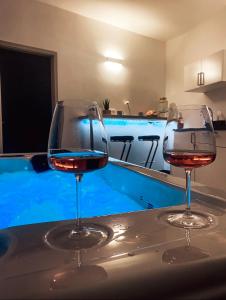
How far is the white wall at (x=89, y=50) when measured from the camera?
3484 mm

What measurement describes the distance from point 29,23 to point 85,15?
36.5 inches

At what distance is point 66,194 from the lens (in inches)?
56.5

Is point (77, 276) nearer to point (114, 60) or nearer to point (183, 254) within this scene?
point (183, 254)

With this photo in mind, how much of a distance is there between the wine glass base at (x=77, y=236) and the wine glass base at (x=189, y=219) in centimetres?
12

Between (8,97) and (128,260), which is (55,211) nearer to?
(128,260)

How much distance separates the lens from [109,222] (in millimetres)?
432

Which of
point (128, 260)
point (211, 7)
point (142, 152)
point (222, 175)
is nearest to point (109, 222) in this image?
point (128, 260)

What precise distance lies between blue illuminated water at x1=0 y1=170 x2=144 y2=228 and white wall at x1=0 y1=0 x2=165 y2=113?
2.34m

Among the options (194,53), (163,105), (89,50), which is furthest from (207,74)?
(89,50)

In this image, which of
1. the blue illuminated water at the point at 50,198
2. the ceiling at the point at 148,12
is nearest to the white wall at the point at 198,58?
the ceiling at the point at 148,12

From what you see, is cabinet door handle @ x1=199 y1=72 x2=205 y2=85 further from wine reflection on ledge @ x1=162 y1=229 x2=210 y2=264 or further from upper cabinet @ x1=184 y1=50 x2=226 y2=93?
wine reflection on ledge @ x1=162 y1=229 x2=210 y2=264

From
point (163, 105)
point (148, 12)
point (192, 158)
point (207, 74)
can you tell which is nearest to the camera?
point (192, 158)

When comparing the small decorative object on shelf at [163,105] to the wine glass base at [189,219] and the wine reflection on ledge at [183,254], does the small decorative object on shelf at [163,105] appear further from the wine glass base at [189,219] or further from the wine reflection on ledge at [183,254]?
the wine reflection on ledge at [183,254]

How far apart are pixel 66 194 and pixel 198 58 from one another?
3.77m
